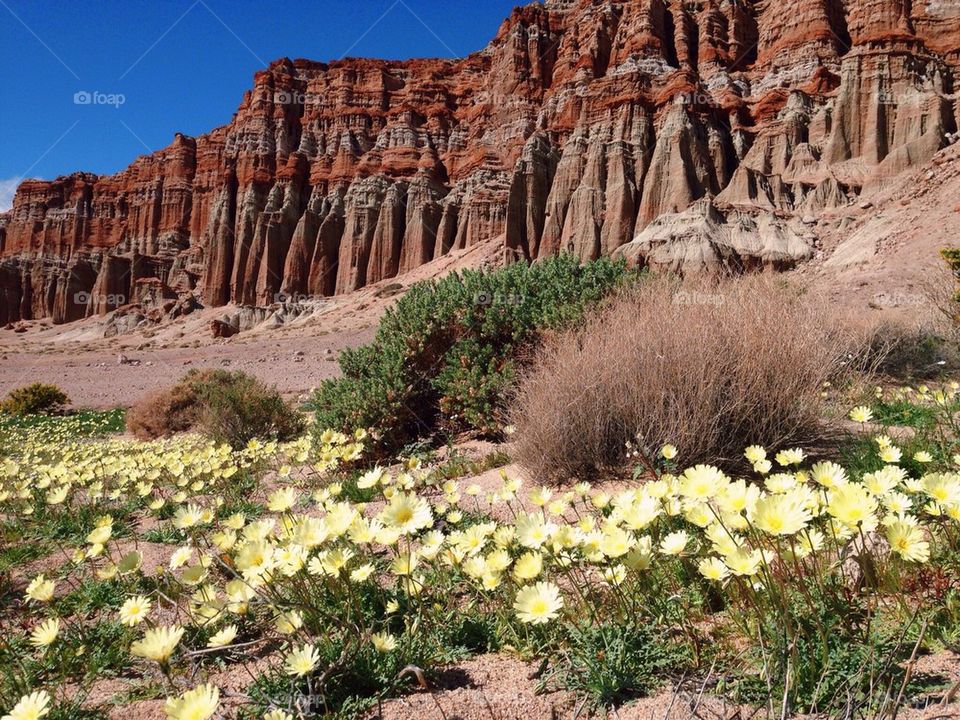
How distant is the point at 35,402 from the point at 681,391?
18660 mm

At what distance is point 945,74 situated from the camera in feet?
116

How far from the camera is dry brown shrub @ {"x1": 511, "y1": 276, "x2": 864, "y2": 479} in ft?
11.9

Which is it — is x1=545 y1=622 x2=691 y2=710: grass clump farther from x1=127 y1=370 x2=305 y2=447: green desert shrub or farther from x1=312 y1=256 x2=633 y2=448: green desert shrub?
x1=127 y1=370 x2=305 y2=447: green desert shrub

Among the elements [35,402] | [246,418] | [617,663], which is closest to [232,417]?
[246,418]

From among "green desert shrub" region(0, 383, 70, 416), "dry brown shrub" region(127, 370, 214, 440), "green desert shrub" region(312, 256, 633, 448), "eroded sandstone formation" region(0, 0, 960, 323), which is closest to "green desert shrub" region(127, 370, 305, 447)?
"dry brown shrub" region(127, 370, 214, 440)

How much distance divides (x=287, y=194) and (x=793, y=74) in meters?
51.5

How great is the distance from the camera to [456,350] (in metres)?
6.16

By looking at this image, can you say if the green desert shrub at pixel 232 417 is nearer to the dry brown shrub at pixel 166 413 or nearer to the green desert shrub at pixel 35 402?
the dry brown shrub at pixel 166 413

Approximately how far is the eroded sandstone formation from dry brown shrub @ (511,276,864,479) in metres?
11.0

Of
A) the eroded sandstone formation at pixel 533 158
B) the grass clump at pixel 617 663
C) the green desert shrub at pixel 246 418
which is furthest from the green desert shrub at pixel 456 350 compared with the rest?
the eroded sandstone formation at pixel 533 158

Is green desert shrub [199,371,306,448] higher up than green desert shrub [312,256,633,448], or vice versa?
green desert shrub [312,256,633,448]

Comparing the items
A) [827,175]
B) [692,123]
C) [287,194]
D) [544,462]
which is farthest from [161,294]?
[544,462]

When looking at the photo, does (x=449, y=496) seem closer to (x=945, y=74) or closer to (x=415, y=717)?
(x=415, y=717)

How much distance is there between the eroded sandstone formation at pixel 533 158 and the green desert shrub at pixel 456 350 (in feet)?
31.0
